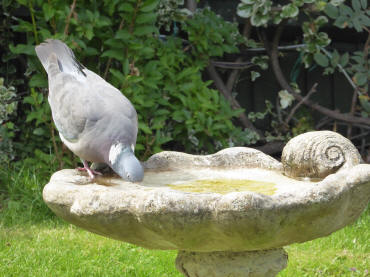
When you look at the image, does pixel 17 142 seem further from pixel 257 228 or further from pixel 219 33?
Result: pixel 257 228

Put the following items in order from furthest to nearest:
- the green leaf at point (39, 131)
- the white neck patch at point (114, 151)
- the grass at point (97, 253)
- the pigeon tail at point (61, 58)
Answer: the green leaf at point (39, 131)
the grass at point (97, 253)
the pigeon tail at point (61, 58)
the white neck patch at point (114, 151)

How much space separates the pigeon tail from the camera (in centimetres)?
301

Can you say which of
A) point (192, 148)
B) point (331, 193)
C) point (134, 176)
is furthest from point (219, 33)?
point (331, 193)

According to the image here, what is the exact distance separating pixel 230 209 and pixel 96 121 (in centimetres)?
102

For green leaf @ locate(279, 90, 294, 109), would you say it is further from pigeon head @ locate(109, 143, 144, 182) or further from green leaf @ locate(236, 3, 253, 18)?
pigeon head @ locate(109, 143, 144, 182)

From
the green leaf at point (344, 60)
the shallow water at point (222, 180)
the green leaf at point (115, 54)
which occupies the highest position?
the green leaf at point (115, 54)

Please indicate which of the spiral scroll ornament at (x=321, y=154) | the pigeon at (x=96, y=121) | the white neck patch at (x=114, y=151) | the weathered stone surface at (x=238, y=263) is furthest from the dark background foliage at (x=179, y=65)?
the weathered stone surface at (x=238, y=263)

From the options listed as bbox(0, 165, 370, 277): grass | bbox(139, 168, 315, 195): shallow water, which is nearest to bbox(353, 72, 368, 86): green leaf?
bbox(0, 165, 370, 277): grass

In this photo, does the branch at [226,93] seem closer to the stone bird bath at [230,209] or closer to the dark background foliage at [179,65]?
the dark background foliage at [179,65]

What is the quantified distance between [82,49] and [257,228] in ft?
9.11

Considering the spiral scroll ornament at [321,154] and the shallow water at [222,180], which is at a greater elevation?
the spiral scroll ornament at [321,154]

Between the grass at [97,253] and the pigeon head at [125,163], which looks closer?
the pigeon head at [125,163]

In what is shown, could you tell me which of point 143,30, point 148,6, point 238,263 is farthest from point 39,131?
point 238,263

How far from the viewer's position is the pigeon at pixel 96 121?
2316 mm
